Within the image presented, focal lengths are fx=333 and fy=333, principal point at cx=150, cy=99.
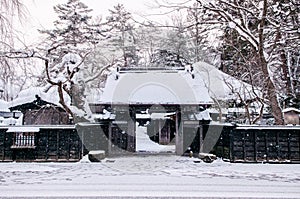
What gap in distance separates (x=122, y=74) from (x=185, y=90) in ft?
10.2

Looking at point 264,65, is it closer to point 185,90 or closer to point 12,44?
point 185,90

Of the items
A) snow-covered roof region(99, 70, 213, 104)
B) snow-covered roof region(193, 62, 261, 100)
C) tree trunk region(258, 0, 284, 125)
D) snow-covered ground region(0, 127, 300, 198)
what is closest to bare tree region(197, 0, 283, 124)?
tree trunk region(258, 0, 284, 125)

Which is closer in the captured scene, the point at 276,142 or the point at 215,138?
the point at 276,142

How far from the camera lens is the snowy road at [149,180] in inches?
244

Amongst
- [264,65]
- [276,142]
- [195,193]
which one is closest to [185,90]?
[264,65]

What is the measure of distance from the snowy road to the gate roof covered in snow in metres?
2.61

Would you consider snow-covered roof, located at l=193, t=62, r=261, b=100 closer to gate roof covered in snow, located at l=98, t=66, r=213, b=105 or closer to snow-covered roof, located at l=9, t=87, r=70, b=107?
gate roof covered in snow, located at l=98, t=66, r=213, b=105

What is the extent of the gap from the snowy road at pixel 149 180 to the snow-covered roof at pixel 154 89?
2.60 meters

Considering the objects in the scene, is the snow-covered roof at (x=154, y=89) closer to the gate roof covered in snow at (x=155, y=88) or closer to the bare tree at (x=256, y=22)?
the gate roof covered in snow at (x=155, y=88)

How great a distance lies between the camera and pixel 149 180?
24.6 feet

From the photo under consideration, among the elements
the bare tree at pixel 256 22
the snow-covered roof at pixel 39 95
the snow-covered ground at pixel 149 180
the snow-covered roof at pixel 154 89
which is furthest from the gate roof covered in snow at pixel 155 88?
the snow-covered roof at pixel 39 95

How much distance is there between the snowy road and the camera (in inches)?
244

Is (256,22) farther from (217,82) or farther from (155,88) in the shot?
(155,88)

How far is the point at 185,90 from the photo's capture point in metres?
12.9
